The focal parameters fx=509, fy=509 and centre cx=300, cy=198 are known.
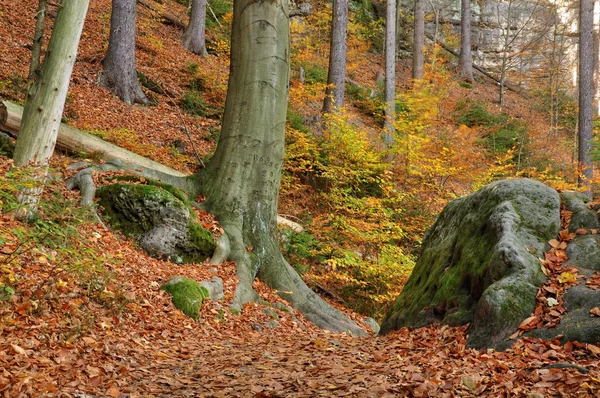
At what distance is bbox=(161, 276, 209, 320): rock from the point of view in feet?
20.3

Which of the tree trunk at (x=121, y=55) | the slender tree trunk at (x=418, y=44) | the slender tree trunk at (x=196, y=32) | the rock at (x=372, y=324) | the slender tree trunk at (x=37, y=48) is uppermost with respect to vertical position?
the slender tree trunk at (x=418, y=44)

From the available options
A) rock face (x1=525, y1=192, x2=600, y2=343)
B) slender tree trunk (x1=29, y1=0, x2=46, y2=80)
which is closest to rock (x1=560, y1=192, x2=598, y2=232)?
rock face (x1=525, y1=192, x2=600, y2=343)

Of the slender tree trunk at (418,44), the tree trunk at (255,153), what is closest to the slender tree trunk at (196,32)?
the slender tree trunk at (418,44)

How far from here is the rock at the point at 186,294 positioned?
6199mm

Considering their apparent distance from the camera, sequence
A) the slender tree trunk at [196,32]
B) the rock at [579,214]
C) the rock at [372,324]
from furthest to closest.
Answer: the slender tree trunk at [196,32] < the rock at [372,324] < the rock at [579,214]

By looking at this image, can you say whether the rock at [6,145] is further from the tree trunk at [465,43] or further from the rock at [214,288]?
the tree trunk at [465,43]

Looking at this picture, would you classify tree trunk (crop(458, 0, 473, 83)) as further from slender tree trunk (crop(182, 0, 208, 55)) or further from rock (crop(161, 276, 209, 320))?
rock (crop(161, 276, 209, 320))

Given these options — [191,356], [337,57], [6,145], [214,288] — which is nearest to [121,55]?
[337,57]

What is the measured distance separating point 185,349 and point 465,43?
2718 cm

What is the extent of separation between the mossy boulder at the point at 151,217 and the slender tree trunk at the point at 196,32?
12.6m

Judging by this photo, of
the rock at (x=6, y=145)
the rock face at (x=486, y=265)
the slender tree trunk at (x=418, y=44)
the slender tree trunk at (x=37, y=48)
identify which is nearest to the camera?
the rock face at (x=486, y=265)

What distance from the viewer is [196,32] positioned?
18.8 m

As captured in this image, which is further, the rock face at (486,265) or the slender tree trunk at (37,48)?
the slender tree trunk at (37,48)

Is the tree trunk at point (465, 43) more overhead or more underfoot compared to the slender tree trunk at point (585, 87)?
more overhead
